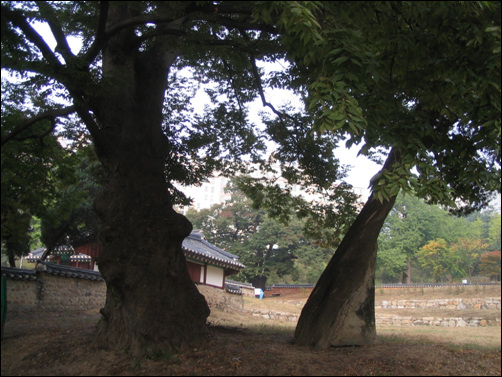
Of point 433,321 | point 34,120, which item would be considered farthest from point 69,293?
point 433,321

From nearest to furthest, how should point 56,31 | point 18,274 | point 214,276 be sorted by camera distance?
point 56,31 → point 18,274 → point 214,276

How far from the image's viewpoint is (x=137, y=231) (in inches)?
245

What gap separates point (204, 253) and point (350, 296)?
50.8 ft

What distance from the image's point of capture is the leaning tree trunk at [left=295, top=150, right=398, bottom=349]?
22.6 feet

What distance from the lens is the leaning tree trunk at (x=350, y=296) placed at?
6.88m

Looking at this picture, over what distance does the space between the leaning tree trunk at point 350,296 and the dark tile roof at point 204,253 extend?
45.6ft

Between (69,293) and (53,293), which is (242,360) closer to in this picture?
(53,293)

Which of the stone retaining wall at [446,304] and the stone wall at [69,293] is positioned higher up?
the stone wall at [69,293]

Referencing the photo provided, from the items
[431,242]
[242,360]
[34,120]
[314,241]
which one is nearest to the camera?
[242,360]

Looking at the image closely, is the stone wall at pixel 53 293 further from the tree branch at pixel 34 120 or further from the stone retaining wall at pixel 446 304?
the stone retaining wall at pixel 446 304

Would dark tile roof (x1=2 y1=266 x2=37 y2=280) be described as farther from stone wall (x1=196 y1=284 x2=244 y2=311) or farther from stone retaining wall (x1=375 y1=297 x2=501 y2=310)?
stone retaining wall (x1=375 y1=297 x2=501 y2=310)

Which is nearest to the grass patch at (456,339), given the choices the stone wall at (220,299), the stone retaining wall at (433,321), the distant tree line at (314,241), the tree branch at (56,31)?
the tree branch at (56,31)

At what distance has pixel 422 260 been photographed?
1243 inches

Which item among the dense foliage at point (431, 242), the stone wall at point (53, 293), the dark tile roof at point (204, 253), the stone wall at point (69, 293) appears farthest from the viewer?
the dense foliage at point (431, 242)
